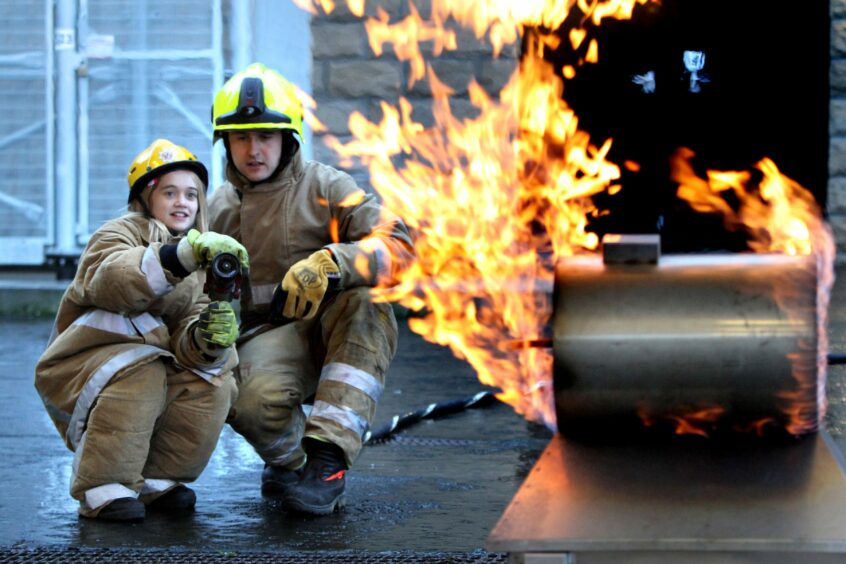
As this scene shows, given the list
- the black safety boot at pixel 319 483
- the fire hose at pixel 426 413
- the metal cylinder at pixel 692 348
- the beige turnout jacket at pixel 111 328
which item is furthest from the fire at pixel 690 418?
the fire hose at pixel 426 413

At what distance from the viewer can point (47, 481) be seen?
4727 millimetres

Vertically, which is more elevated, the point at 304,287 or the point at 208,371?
the point at 304,287

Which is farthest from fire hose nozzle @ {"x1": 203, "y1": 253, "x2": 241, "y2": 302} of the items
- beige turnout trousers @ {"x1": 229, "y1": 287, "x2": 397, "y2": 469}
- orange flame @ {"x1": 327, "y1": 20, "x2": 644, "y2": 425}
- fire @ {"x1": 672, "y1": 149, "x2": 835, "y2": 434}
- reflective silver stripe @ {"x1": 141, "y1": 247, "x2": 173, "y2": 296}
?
orange flame @ {"x1": 327, "y1": 20, "x2": 644, "y2": 425}

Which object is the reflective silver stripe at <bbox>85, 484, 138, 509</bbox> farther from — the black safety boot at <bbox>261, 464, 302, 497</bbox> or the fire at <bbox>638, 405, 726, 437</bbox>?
the fire at <bbox>638, 405, 726, 437</bbox>

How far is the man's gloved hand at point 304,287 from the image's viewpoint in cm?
419

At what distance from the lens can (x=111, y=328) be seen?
4270mm

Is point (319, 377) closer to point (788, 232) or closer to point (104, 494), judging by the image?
point (104, 494)

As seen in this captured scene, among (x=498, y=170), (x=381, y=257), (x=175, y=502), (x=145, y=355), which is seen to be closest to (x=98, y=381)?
(x=145, y=355)

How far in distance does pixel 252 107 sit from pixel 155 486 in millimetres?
1226

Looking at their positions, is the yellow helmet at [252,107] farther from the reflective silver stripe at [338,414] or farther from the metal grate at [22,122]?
the metal grate at [22,122]

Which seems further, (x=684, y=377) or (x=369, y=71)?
(x=369, y=71)

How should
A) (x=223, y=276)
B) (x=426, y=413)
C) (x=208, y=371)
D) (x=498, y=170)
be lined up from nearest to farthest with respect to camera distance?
(x=223, y=276)
(x=208, y=371)
(x=426, y=413)
(x=498, y=170)

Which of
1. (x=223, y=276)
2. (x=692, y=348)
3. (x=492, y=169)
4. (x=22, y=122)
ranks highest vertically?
(x=22, y=122)

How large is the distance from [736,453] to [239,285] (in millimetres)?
1592
